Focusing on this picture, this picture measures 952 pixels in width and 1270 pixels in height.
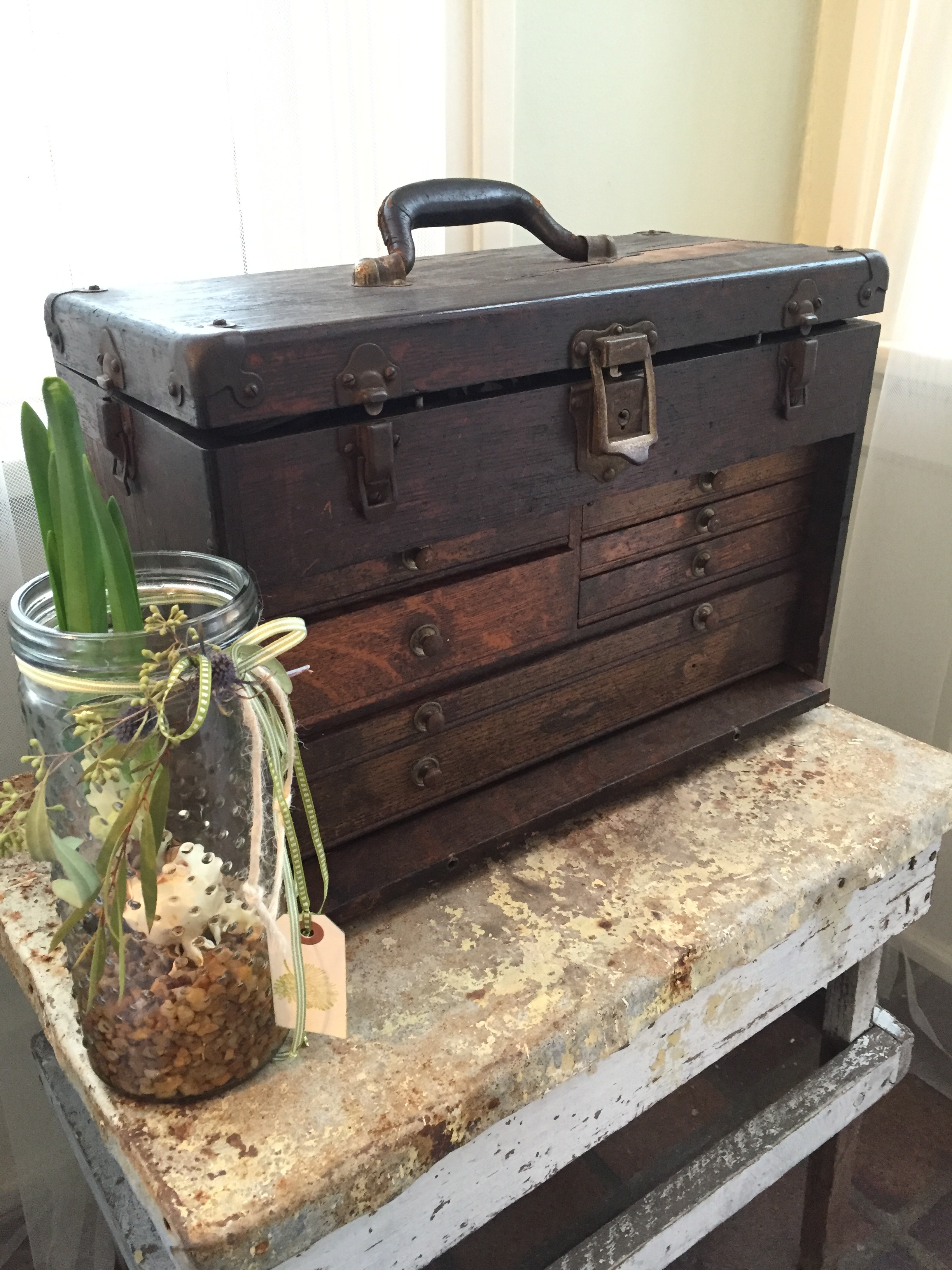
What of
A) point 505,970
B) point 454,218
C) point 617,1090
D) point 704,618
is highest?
point 454,218

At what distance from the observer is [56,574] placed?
0.54m

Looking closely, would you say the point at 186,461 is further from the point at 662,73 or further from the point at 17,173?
the point at 662,73

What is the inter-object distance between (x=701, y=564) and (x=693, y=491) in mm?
69

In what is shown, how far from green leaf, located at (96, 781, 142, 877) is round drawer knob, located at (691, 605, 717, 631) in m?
0.55

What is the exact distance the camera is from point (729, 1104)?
4.28ft

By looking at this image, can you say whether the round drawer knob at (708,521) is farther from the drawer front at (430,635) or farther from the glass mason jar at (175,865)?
the glass mason jar at (175,865)

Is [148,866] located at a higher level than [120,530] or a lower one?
lower

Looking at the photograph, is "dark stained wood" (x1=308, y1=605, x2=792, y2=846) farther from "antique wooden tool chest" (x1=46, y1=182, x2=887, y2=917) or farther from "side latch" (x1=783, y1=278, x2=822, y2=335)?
"side latch" (x1=783, y1=278, x2=822, y2=335)

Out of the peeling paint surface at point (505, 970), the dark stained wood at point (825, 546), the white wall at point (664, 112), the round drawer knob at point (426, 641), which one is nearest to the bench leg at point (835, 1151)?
the peeling paint surface at point (505, 970)

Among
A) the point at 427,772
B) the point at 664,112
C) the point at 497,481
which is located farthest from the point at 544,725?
the point at 664,112

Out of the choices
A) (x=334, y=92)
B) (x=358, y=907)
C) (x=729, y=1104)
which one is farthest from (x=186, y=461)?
(x=729, y=1104)

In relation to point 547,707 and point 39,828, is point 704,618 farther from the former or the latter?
point 39,828

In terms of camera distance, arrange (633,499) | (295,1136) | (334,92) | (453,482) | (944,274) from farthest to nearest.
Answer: (944,274)
(334,92)
(633,499)
(453,482)
(295,1136)

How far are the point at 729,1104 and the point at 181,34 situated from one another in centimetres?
134
